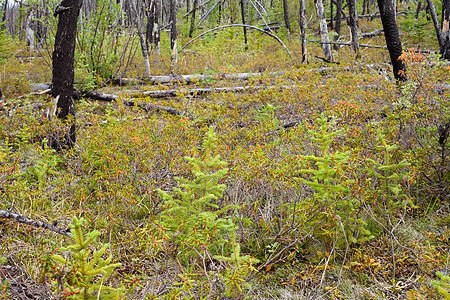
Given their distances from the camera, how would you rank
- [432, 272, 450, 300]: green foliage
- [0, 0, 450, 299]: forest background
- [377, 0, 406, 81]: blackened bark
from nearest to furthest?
[432, 272, 450, 300]: green foliage < [0, 0, 450, 299]: forest background < [377, 0, 406, 81]: blackened bark

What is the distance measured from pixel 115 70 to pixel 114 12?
5.45ft

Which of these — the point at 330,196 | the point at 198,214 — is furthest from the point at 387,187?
the point at 198,214

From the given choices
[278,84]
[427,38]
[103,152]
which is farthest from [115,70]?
[427,38]

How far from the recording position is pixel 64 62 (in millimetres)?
5055

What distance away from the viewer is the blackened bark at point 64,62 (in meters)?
Result: 4.97

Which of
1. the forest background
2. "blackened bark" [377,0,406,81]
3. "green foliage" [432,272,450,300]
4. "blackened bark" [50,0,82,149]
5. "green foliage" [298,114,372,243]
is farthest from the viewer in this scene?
"blackened bark" [377,0,406,81]

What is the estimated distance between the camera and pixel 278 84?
764 cm

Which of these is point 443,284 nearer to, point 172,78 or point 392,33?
point 392,33

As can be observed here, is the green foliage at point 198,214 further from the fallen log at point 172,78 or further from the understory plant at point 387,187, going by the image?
the fallen log at point 172,78

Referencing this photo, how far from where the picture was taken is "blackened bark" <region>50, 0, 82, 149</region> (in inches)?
196

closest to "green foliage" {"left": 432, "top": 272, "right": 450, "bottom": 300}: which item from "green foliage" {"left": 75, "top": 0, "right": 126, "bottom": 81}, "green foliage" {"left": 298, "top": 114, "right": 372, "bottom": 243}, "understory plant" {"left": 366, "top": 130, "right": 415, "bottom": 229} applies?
"green foliage" {"left": 298, "top": 114, "right": 372, "bottom": 243}

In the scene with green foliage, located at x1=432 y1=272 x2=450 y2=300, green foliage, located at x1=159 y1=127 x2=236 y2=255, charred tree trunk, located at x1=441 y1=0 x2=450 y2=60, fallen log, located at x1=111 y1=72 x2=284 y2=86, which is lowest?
green foliage, located at x1=432 y1=272 x2=450 y2=300

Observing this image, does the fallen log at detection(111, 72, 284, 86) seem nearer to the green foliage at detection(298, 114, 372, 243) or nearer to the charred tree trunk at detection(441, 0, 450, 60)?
the charred tree trunk at detection(441, 0, 450, 60)

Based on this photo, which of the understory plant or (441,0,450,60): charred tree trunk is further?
(441,0,450,60): charred tree trunk
